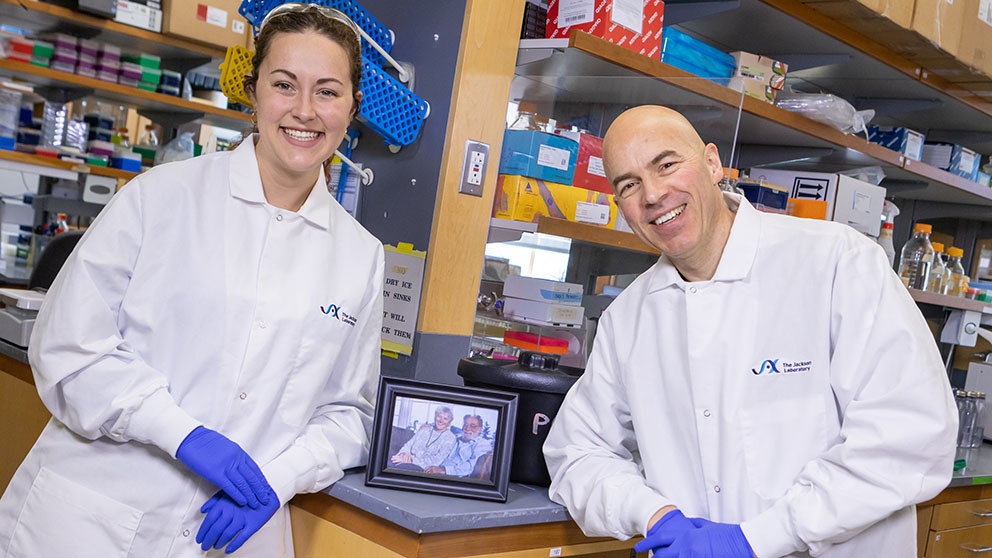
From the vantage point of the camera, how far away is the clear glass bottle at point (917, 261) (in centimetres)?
378

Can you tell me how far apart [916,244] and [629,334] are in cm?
266

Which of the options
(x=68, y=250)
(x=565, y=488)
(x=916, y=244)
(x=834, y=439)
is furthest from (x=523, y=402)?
(x=916, y=244)

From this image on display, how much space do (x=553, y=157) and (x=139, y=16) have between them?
284 centimetres

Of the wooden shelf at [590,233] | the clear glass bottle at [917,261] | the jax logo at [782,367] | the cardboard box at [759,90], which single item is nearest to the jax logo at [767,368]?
the jax logo at [782,367]

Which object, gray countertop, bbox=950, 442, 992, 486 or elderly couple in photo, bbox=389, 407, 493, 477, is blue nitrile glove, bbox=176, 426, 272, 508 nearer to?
elderly couple in photo, bbox=389, 407, 493, 477

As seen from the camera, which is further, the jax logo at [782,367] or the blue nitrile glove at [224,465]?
the jax logo at [782,367]

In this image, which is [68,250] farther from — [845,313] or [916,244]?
[916,244]

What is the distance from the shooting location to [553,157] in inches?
90.8

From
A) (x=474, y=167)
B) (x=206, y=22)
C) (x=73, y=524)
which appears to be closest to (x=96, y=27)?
(x=206, y=22)

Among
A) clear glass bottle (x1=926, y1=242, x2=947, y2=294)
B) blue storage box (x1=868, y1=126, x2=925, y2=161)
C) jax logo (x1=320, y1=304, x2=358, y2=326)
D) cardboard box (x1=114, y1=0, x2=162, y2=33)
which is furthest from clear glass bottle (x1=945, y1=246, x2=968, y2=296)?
cardboard box (x1=114, y1=0, x2=162, y2=33)

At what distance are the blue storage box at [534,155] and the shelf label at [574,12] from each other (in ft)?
1.03

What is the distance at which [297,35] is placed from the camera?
5.17 ft

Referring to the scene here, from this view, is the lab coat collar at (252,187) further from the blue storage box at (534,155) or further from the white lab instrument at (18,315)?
the white lab instrument at (18,315)

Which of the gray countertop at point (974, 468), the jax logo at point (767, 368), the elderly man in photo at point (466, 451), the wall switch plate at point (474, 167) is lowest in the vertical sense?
the gray countertop at point (974, 468)
